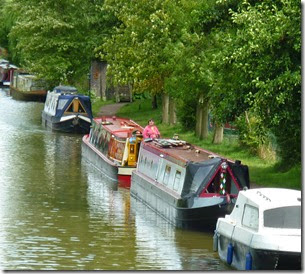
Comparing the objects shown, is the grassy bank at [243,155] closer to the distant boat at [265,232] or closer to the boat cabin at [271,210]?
the distant boat at [265,232]

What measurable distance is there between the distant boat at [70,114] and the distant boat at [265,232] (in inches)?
1347

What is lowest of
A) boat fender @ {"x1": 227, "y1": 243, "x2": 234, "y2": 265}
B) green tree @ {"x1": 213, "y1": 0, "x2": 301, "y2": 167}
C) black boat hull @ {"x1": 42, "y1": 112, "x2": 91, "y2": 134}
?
boat fender @ {"x1": 227, "y1": 243, "x2": 234, "y2": 265}

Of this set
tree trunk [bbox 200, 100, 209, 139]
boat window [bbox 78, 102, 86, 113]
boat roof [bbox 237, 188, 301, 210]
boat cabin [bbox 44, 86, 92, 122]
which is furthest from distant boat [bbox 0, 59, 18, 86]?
boat roof [bbox 237, 188, 301, 210]

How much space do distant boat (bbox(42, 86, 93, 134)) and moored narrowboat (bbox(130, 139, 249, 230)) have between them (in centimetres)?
2559

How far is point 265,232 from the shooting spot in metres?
22.5

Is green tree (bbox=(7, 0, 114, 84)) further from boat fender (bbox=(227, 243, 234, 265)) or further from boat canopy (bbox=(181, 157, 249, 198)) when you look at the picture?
boat fender (bbox=(227, 243, 234, 265))

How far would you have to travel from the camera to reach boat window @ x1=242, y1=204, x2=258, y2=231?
913 inches

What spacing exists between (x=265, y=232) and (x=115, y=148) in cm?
1957

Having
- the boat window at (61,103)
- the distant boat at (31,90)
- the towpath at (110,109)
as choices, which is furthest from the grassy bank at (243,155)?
the distant boat at (31,90)

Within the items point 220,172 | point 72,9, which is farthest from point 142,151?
point 72,9

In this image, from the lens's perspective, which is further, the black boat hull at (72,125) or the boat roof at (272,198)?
the black boat hull at (72,125)

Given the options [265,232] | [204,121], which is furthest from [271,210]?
[204,121]

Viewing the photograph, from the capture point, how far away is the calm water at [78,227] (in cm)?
2604

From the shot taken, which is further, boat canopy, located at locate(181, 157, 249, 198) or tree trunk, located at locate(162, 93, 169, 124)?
tree trunk, located at locate(162, 93, 169, 124)
